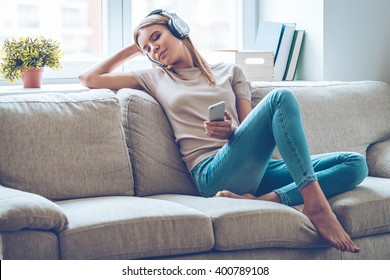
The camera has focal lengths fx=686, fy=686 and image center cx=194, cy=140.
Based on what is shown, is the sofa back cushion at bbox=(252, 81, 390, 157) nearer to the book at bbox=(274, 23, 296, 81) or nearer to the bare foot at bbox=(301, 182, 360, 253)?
the book at bbox=(274, 23, 296, 81)

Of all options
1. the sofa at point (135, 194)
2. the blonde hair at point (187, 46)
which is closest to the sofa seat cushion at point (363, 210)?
the sofa at point (135, 194)

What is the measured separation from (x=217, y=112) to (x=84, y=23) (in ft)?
4.22

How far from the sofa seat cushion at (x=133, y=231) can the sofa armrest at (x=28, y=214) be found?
57 mm

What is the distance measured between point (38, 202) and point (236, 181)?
2.53 ft

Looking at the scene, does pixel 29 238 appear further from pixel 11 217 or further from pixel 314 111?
pixel 314 111

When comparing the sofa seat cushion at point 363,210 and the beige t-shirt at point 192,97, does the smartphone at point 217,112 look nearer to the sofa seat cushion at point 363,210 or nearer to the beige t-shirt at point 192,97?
the beige t-shirt at point 192,97

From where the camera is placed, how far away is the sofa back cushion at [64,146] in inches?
94.4

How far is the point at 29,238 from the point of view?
195cm

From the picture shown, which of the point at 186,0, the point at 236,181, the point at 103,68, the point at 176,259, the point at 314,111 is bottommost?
the point at 176,259

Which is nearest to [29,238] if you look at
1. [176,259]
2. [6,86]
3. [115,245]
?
[115,245]

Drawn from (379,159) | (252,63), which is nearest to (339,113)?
(379,159)

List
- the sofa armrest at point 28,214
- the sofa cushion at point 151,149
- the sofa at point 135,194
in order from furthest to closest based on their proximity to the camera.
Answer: the sofa cushion at point 151,149
the sofa at point 135,194
the sofa armrest at point 28,214

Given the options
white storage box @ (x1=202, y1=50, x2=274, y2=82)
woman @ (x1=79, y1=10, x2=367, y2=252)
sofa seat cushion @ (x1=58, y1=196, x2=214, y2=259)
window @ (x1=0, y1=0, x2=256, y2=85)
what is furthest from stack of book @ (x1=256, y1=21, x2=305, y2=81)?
sofa seat cushion @ (x1=58, y1=196, x2=214, y2=259)

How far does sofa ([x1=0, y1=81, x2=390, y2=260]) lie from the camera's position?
2.01 meters
